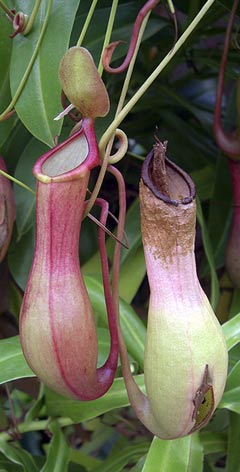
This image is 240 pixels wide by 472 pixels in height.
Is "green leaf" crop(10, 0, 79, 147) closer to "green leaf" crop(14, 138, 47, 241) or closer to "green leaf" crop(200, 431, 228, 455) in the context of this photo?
"green leaf" crop(14, 138, 47, 241)

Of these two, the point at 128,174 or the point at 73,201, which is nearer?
the point at 73,201

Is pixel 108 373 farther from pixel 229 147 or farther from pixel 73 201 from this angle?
pixel 229 147

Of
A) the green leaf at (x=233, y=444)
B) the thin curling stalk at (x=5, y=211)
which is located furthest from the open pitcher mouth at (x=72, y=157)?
the green leaf at (x=233, y=444)

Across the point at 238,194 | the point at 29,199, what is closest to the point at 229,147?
the point at 238,194

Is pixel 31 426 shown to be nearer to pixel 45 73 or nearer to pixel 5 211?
pixel 5 211

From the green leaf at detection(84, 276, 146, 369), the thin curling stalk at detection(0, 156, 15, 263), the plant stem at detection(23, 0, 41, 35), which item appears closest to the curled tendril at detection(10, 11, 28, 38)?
the plant stem at detection(23, 0, 41, 35)

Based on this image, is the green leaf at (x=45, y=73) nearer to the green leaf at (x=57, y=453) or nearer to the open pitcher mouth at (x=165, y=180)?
the open pitcher mouth at (x=165, y=180)

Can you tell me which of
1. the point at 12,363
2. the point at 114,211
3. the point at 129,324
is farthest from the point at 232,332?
the point at 114,211
